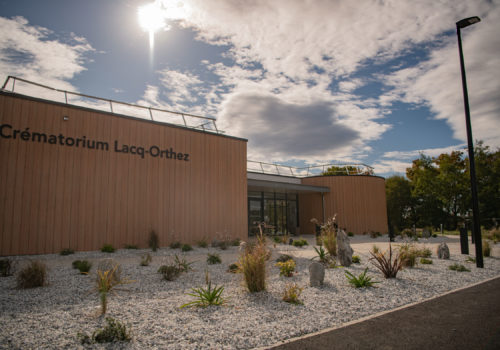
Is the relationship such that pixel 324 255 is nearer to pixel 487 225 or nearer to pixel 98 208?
pixel 98 208

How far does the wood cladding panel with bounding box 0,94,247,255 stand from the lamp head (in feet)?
31.6

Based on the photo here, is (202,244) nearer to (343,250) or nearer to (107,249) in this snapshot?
(107,249)

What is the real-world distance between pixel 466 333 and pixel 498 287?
10.7 ft

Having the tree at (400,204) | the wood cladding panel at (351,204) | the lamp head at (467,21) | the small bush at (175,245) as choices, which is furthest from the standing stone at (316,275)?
the tree at (400,204)

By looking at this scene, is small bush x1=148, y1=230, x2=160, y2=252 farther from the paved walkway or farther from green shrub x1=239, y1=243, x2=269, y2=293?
the paved walkway

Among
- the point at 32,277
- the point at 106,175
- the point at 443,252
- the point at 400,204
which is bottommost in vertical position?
the point at 443,252

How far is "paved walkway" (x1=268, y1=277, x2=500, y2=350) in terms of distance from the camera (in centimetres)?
312

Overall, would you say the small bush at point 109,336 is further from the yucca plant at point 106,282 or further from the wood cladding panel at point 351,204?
the wood cladding panel at point 351,204

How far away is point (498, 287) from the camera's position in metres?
5.73

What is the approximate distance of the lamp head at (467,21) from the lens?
7.91 meters

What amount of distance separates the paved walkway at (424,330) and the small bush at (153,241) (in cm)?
877

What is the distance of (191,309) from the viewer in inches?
172

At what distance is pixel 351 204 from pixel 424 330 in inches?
739

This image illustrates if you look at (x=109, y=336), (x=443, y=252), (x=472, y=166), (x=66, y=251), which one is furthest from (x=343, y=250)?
(x=66, y=251)
